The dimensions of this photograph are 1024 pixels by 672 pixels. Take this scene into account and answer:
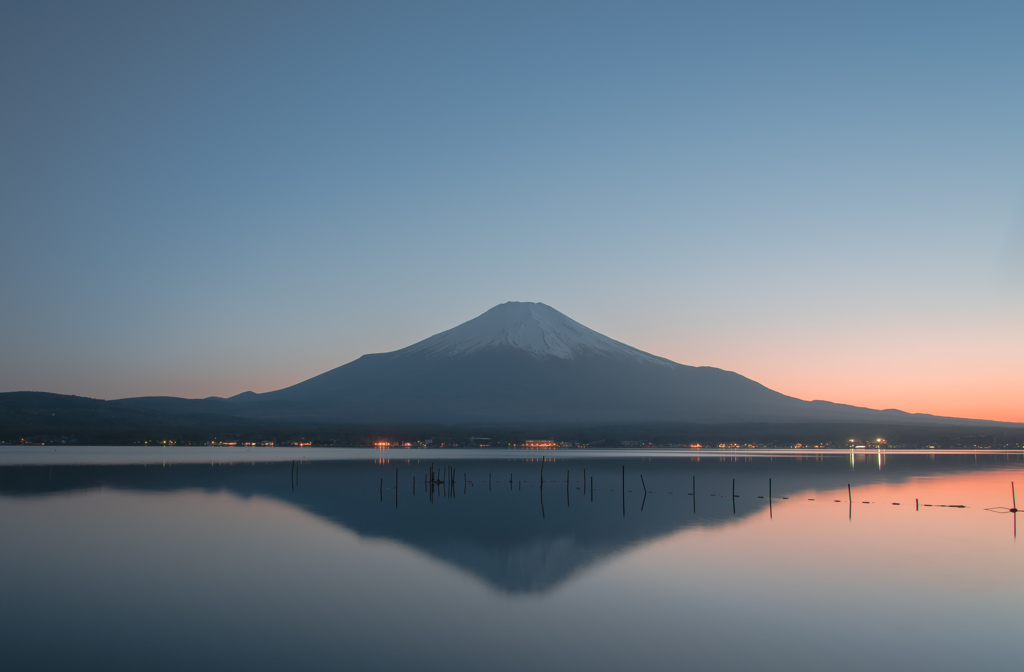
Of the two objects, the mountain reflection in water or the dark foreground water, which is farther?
the mountain reflection in water

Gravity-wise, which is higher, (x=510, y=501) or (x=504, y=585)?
(x=504, y=585)

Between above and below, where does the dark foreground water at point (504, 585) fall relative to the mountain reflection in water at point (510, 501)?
above

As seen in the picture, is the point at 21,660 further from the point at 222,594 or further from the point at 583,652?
the point at 583,652

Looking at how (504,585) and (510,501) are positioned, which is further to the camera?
(510,501)

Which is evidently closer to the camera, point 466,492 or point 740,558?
point 740,558

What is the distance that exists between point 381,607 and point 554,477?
5083 cm

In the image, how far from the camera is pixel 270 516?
38.1 metres

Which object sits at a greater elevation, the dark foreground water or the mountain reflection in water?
the dark foreground water

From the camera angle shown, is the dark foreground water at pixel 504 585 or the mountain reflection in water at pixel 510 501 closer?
the dark foreground water at pixel 504 585

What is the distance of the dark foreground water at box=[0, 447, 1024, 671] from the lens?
15375 mm

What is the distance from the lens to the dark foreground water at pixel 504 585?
15.4 metres

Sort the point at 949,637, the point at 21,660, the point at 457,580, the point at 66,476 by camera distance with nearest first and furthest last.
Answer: the point at 21,660, the point at 949,637, the point at 457,580, the point at 66,476

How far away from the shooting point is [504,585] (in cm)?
2214

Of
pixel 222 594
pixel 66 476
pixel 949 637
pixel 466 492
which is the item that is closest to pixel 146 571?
pixel 222 594
